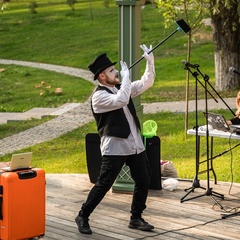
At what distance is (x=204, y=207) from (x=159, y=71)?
1765 cm

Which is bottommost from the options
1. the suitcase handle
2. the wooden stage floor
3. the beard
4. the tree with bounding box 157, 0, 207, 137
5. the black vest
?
the wooden stage floor

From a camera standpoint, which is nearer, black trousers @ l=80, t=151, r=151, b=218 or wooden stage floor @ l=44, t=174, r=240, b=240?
black trousers @ l=80, t=151, r=151, b=218

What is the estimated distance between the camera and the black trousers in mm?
8344

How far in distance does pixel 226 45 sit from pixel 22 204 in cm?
1394

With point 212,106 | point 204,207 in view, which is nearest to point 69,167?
point 204,207

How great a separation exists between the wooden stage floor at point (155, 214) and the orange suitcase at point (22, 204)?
0.90 ft

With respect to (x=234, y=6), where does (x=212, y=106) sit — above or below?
below

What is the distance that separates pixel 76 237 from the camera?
8.32 metres

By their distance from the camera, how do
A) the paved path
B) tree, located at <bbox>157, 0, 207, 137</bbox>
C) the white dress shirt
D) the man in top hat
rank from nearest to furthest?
the white dress shirt
the man in top hat
tree, located at <bbox>157, 0, 207, 137</bbox>
the paved path

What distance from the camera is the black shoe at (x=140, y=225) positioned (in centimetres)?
855

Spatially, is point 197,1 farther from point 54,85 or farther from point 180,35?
point 180,35

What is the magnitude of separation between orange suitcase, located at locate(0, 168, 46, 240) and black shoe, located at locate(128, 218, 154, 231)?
982 millimetres

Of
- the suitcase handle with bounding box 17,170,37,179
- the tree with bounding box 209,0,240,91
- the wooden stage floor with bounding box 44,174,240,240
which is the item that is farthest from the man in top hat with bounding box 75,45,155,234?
the tree with bounding box 209,0,240,91

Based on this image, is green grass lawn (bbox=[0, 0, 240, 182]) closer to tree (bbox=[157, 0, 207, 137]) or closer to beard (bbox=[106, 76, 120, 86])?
tree (bbox=[157, 0, 207, 137])
